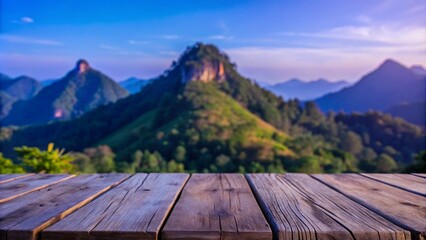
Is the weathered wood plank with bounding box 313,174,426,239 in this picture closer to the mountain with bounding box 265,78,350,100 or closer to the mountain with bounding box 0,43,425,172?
the mountain with bounding box 0,43,425,172

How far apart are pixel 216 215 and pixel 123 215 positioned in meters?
0.19

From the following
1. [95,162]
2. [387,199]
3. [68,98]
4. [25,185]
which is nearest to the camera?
[387,199]

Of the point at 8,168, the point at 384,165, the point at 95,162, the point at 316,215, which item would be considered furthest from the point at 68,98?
the point at 316,215

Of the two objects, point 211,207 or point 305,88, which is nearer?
point 211,207

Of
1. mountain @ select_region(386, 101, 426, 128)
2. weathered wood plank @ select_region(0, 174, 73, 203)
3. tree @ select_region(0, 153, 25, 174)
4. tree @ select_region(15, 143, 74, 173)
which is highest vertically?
weathered wood plank @ select_region(0, 174, 73, 203)

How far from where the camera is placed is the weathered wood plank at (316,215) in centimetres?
68

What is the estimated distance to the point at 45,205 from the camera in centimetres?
88

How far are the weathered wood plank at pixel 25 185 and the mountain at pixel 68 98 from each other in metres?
85.1

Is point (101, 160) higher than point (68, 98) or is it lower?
lower

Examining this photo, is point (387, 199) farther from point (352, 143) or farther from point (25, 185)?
point (352, 143)

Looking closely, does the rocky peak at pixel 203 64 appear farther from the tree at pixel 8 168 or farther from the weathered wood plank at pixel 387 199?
the weathered wood plank at pixel 387 199

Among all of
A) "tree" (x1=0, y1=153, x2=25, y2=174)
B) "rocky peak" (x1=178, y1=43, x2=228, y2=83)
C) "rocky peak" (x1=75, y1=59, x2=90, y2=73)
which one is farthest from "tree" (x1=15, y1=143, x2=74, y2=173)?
"rocky peak" (x1=75, y1=59, x2=90, y2=73)

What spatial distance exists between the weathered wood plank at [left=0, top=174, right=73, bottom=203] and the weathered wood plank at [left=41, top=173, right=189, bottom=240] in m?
0.24

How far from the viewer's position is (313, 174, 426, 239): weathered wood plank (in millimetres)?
752
